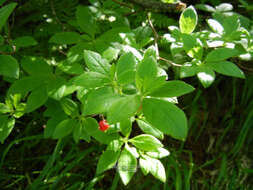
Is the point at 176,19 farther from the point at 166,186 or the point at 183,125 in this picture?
the point at 183,125

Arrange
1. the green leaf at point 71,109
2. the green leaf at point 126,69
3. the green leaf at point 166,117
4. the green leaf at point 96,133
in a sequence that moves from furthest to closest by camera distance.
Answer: the green leaf at point 71,109 < the green leaf at point 96,133 < the green leaf at point 126,69 < the green leaf at point 166,117

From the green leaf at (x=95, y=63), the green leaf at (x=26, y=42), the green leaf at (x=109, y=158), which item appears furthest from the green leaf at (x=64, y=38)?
the green leaf at (x=109, y=158)

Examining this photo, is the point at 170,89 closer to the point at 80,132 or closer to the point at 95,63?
the point at 95,63

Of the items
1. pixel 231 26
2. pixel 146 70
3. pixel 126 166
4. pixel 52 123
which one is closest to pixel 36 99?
pixel 52 123

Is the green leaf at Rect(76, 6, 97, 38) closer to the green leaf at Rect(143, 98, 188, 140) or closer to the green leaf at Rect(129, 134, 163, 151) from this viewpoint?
the green leaf at Rect(129, 134, 163, 151)

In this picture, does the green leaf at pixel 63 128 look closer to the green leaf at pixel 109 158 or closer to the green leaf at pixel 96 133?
the green leaf at pixel 96 133

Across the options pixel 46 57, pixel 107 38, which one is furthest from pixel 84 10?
pixel 46 57

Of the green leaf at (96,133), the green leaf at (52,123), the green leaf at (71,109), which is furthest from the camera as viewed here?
the green leaf at (52,123)

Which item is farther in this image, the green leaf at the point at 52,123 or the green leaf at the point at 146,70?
the green leaf at the point at 52,123
